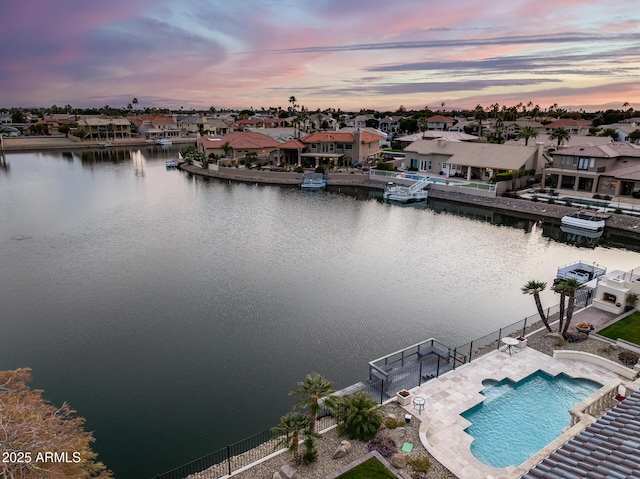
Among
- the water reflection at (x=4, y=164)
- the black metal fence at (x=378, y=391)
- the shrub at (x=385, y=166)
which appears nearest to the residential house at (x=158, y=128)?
the water reflection at (x=4, y=164)

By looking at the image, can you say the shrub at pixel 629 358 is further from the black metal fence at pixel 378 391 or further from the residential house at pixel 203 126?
the residential house at pixel 203 126

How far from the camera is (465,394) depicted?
58.3ft

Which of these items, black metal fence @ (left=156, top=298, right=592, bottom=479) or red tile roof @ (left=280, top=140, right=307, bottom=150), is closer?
black metal fence @ (left=156, top=298, right=592, bottom=479)

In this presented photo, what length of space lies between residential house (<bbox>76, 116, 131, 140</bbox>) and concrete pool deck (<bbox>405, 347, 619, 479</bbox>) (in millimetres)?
153973

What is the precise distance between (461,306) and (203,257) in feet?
70.6

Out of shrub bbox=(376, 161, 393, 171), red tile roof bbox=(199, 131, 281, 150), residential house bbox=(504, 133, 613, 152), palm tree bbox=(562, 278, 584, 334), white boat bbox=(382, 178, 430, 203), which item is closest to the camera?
palm tree bbox=(562, 278, 584, 334)

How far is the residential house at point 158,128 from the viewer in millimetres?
150875

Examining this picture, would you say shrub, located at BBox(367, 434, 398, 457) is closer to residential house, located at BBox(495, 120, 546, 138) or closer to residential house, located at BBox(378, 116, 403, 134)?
residential house, located at BBox(495, 120, 546, 138)

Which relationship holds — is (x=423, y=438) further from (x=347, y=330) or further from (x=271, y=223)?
(x=271, y=223)

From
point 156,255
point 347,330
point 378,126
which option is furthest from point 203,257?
point 378,126

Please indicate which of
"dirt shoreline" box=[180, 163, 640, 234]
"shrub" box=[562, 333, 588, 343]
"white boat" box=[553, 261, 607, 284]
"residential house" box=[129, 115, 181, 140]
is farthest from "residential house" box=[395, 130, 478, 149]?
"residential house" box=[129, 115, 181, 140]

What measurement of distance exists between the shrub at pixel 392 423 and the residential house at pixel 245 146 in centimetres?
7245

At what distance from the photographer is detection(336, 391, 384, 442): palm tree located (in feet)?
48.9

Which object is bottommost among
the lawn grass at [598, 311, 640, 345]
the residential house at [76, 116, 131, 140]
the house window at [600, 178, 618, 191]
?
the lawn grass at [598, 311, 640, 345]
